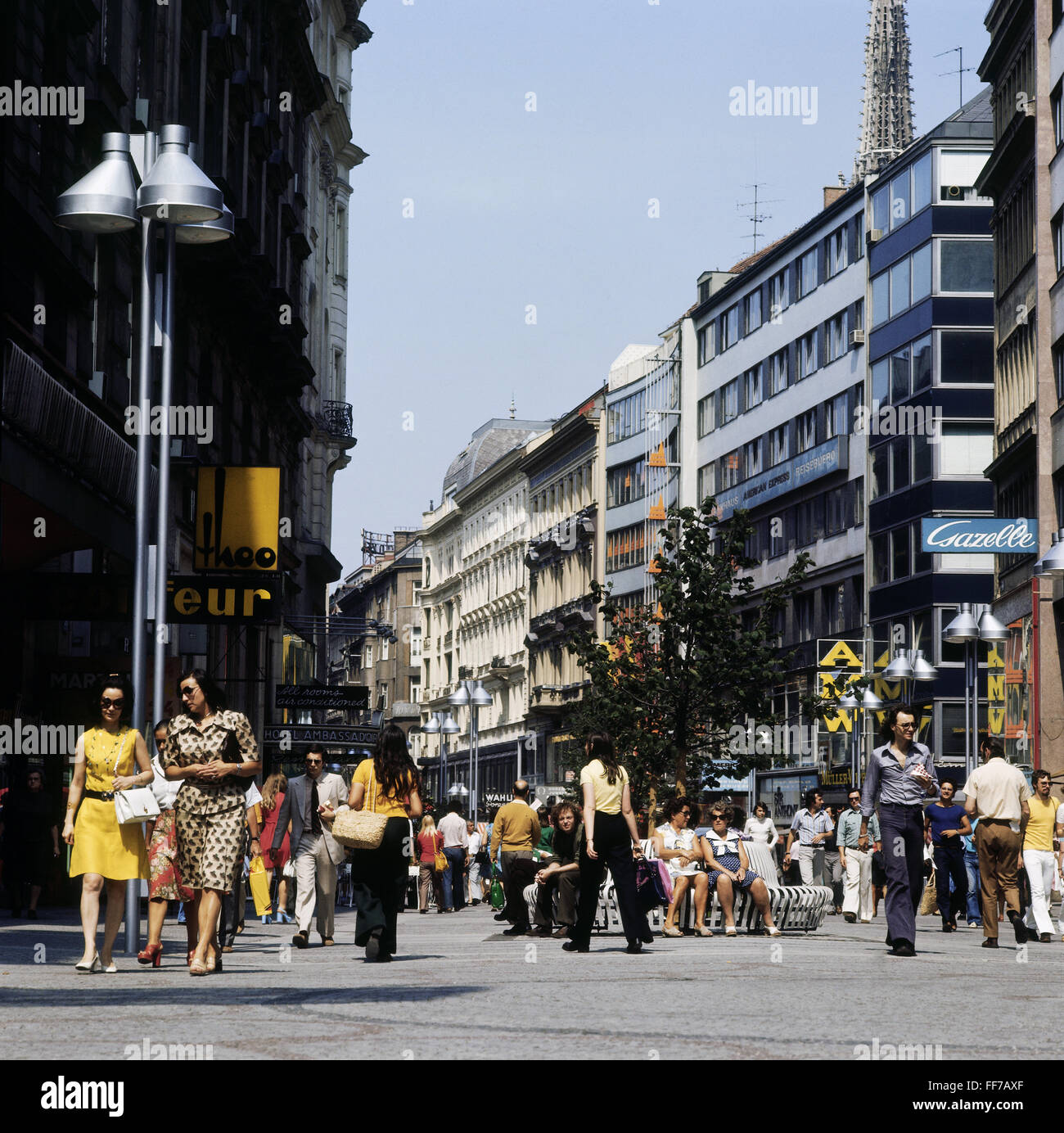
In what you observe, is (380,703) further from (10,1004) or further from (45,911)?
(10,1004)

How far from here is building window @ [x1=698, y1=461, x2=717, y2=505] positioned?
3292 inches

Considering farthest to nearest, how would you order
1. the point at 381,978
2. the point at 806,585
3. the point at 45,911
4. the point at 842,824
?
the point at 806,585
the point at 842,824
the point at 45,911
the point at 381,978

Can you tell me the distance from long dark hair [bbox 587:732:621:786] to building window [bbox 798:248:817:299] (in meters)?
57.2

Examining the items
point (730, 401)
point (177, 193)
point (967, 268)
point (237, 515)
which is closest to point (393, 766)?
point (177, 193)

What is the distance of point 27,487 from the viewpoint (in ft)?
63.3

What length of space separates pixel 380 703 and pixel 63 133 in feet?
371

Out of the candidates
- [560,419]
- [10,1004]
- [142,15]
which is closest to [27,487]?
[10,1004]

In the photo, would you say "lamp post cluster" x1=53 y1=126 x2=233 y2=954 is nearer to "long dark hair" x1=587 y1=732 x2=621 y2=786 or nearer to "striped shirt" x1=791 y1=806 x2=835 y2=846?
"long dark hair" x1=587 y1=732 x2=621 y2=786

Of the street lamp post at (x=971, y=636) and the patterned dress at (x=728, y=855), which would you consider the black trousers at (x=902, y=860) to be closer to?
the patterned dress at (x=728, y=855)

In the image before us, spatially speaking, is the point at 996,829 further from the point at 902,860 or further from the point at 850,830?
the point at 850,830

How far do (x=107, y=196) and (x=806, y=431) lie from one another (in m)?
58.2

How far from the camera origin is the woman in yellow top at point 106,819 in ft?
46.0

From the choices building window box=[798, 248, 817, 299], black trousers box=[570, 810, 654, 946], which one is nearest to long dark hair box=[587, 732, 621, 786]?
black trousers box=[570, 810, 654, 946]

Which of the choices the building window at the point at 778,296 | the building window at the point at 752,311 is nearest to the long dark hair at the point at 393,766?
the building window at the point at 778,296
